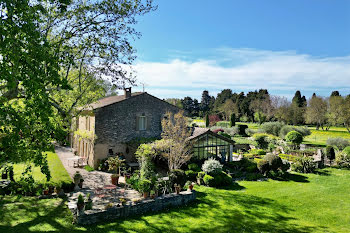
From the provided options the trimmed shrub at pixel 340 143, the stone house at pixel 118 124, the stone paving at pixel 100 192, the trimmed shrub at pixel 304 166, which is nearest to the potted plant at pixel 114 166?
the stone paving at pixel 100 192

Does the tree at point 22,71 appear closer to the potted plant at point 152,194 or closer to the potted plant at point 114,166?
the potted plant at point 152,194

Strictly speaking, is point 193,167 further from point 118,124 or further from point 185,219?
point 185,219

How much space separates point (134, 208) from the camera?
460 inches

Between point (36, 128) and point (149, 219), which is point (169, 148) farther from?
point (36, 128)

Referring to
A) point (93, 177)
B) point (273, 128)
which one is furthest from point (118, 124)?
point (273, 128)

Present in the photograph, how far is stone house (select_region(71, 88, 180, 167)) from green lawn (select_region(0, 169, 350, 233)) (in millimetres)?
7918

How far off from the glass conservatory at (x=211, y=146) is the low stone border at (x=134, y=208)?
7629 mm

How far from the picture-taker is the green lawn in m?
10.1

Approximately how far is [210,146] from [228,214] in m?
10.2

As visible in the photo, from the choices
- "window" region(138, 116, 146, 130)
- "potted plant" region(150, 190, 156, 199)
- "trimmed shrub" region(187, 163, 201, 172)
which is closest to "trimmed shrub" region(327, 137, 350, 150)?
"trimmed shrub" region(187, 163, 201, 172)

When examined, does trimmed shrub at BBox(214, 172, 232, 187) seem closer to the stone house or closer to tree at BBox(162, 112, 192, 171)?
tree at BBox(162, 112, 192, 171)

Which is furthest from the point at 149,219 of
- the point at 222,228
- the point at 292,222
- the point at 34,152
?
the point at 292,222

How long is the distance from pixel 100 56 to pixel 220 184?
12.1 m

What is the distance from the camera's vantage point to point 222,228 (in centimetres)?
1048
